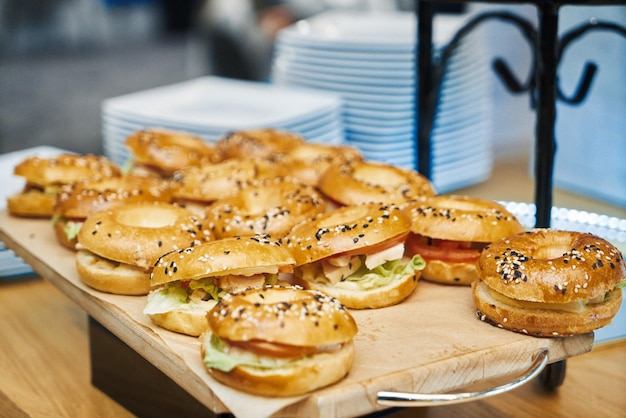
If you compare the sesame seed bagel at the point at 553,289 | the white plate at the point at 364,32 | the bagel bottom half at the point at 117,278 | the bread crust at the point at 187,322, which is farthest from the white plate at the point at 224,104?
the sesame seed bagel at the point at 553,289

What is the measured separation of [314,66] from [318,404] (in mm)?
2513

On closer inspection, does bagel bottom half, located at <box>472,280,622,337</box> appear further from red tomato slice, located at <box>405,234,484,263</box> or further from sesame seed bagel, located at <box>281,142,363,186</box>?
sesame seed bagel, located at <box>281,142,363,186</box>

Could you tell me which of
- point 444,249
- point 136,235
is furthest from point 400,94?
point 136,235

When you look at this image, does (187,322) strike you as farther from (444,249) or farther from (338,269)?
(444,249)

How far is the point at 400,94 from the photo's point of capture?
141 inches

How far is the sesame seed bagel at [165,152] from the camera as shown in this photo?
3.05 meters

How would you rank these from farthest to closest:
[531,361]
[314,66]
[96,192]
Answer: [314,66] → [96,192] → [531,361]

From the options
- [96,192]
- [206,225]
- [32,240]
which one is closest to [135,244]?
[206,225]

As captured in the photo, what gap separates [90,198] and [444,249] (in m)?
1.09

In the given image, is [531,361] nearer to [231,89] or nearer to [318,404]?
[318,404]

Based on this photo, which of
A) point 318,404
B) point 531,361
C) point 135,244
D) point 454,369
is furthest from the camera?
point 135,244

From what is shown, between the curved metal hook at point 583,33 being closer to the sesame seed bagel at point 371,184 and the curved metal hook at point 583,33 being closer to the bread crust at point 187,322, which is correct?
the sesame seed bagel at point 371,184

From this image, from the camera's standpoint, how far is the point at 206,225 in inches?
95.0

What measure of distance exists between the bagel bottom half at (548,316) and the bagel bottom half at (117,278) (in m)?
0.89
